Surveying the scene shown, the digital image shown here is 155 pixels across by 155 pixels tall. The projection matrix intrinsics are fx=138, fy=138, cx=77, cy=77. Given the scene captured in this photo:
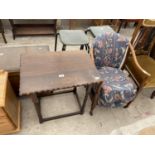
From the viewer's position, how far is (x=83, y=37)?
1.90 m

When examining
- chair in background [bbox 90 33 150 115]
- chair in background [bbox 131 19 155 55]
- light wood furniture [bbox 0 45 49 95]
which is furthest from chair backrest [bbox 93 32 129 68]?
light wood furniture [bbox 0 45 49 95]

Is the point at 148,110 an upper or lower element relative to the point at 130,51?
lower

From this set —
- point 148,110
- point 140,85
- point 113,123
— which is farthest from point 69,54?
point 148,110

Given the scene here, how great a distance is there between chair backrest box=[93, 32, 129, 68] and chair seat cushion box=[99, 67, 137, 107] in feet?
0.43

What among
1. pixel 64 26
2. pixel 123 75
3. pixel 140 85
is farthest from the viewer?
pixel 64 26

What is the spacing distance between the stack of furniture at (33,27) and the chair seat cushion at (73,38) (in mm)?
970

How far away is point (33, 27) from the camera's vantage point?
2.83 meters

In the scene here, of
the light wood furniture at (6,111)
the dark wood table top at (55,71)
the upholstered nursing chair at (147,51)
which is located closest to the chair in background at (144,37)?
the upholstered nursing chair at (147,51)

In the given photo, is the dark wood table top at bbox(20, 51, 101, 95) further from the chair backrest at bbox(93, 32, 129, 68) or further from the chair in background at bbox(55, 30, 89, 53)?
the chair in background at bbox(55, 30, 89, 53)

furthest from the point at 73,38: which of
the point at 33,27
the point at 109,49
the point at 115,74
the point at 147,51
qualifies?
the point at 33,27

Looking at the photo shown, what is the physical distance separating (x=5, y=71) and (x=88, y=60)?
0.83 meters

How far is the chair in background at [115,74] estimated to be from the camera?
146 cm
